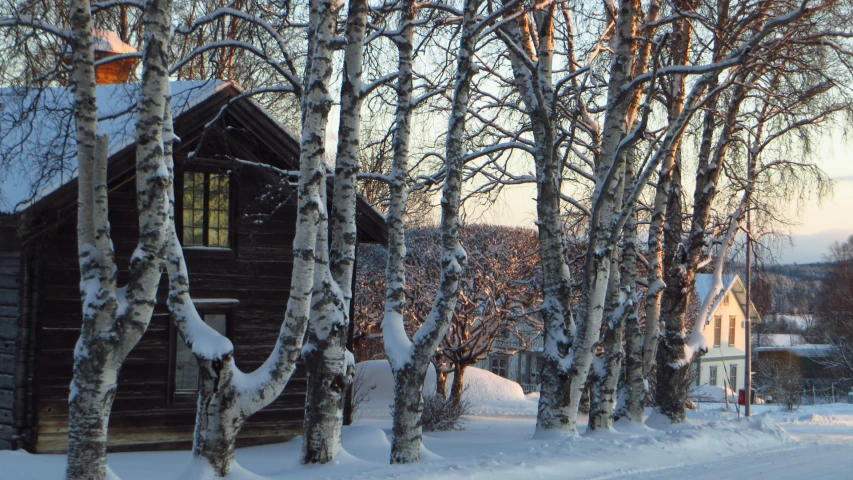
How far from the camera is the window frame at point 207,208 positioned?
46.3 feet

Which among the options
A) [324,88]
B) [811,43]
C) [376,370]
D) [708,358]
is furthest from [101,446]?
[708,358]

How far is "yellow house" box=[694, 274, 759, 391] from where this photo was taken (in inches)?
1919

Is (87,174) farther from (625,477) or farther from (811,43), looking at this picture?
(811,43)

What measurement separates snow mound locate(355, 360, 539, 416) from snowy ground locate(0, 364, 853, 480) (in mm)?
8545

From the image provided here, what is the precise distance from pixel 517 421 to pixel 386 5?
1467 centimetres

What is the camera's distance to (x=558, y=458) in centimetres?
1033

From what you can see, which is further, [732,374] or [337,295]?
[732,374]

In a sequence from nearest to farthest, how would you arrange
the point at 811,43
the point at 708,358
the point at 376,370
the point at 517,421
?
1. the point at 811,43
2. the point at 517,421
3. the point at 376,370
4. the point at 708,358

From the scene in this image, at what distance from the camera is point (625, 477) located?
10172mm

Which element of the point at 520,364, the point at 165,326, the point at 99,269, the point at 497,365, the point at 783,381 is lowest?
the point at 497,365

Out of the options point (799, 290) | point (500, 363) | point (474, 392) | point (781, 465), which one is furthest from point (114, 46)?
point (799, 290)

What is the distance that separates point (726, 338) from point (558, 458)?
143ft

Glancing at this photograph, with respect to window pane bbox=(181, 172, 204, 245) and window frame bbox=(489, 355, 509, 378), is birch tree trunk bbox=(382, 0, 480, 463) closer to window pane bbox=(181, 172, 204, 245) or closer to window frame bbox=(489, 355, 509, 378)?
window pane bbox=(181, 172, 204, 245)

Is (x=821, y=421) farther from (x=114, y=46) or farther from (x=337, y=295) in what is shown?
(x=114, y=46)
